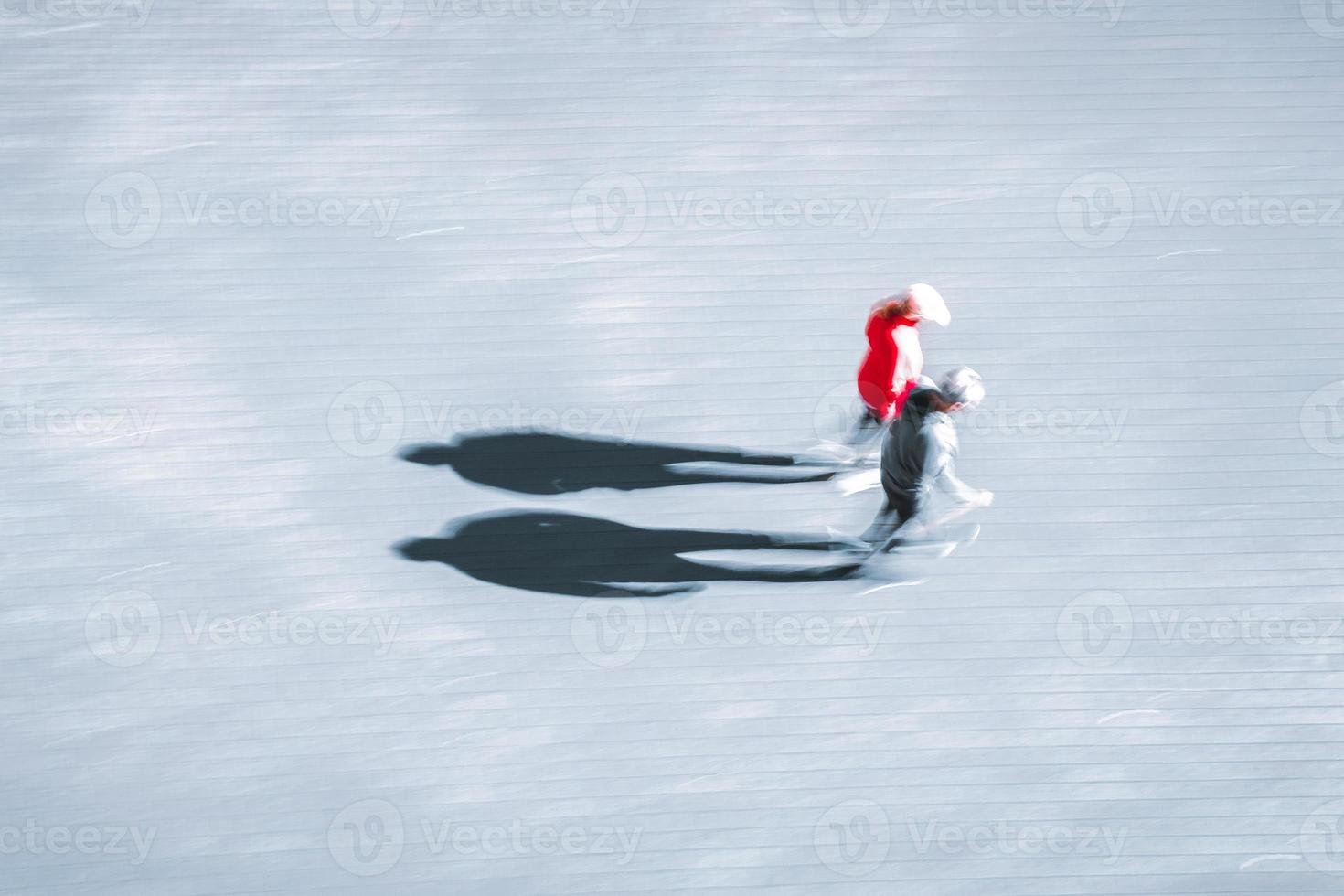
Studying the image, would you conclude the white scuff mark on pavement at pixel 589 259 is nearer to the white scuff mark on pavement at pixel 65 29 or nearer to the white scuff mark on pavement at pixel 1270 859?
the white scuff mark on pavement at pixel 65 29

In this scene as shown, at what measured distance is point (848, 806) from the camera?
4.26m

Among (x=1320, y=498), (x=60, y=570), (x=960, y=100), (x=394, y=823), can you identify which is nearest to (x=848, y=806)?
(x=394, y=823)

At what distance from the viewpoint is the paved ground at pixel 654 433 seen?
4254mm

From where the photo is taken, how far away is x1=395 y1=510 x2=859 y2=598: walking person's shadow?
4.70 meters

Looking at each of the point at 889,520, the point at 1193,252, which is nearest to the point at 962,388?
the point at 889,520

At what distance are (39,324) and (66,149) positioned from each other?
3.54ft

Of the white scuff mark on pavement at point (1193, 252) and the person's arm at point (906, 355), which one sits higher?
the white scuff mark on pavement at point (1193, 252)

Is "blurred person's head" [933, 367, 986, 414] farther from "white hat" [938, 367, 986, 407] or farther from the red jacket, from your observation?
the red jacket

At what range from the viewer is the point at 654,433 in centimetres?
509

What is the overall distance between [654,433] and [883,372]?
1.19m

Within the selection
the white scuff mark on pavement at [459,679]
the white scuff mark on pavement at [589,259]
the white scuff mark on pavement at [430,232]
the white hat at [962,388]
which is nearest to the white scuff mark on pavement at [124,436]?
the white scuff mark on pavement at [430,232]

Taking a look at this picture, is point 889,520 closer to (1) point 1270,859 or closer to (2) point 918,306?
(2) point 918,306

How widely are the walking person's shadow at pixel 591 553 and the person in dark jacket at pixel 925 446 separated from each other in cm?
54

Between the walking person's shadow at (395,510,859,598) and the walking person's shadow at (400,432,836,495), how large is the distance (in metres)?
0.19
